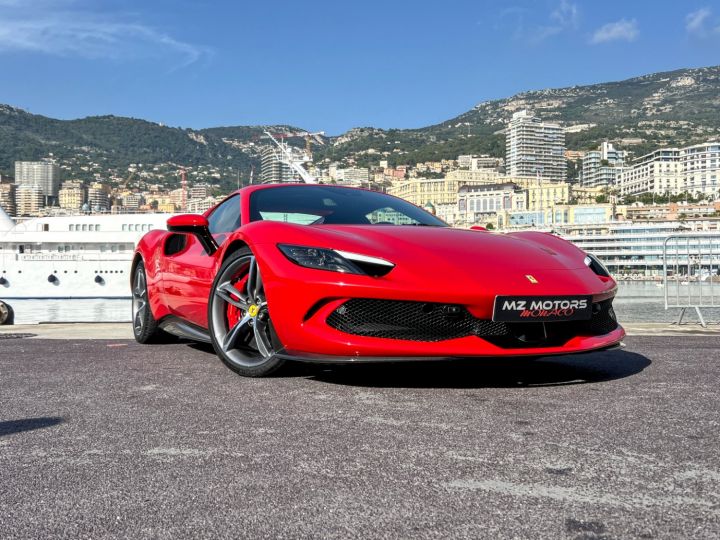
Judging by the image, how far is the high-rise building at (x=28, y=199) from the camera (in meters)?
145

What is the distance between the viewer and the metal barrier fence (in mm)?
6891

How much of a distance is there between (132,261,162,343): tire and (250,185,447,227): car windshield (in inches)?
51.8

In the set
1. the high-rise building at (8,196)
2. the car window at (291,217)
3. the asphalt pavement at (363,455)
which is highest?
the high-rise building at (8,196)

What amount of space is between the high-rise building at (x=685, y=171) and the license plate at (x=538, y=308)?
16812 centimetres

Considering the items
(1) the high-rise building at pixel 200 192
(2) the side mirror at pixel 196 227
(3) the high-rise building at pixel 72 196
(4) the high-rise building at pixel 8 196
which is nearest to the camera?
(2) the side mirror at pixel 196 227

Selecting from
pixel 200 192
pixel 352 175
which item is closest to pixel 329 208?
pixel 200 192

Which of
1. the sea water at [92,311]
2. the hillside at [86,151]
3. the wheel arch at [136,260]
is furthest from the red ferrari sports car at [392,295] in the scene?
the hillside at [86,151]

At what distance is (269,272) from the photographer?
9.55ft

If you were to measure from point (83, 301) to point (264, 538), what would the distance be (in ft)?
136

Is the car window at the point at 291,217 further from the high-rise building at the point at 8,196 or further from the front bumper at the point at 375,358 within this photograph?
the high-rise building at the point at 8,196

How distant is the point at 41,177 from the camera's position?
15400cm

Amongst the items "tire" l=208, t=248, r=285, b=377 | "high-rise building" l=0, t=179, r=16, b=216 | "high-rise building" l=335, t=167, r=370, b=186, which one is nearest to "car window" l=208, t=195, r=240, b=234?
"tire" l=208, t=248, r=285, b=377

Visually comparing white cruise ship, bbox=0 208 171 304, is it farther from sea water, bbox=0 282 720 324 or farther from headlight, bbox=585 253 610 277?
headlight, bbox=585 253 610 277

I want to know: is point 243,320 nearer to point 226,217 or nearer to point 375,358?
point 375,358
